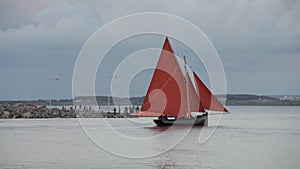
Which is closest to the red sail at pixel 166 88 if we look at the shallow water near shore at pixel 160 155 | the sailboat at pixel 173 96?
the sailboat at pixel 173 96

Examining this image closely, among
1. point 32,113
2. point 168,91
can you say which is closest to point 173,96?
point 168,91

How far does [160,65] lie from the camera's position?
53.9m

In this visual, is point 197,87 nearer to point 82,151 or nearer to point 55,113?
point 82,151

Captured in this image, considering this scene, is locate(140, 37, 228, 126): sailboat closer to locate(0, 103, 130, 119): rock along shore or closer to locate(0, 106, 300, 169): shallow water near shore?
locate(0, 106, 300, 169): shallow water near shore

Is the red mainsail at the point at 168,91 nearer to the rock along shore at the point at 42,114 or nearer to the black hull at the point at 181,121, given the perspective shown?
the black hull at the point at 181,121

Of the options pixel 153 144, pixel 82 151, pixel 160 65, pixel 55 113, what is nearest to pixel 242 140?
pixel 153 144

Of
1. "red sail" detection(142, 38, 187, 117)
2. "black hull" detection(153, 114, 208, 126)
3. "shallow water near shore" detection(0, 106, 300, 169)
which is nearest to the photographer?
"shallow water near shore" detection(0, 106, 300, 169)

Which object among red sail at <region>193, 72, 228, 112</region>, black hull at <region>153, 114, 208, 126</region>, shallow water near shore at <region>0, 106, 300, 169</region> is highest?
red sail at <region>193, 72, 228, 112</region>

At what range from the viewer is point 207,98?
57.2 m

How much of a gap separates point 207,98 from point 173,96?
457 centimetres

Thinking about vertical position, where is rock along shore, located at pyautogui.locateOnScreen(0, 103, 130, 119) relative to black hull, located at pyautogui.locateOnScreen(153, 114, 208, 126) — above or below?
above

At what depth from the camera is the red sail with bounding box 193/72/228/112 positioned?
187 ft

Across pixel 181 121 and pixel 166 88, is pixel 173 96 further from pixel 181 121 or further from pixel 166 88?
pixel 181 121

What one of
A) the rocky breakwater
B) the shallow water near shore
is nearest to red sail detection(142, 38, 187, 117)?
the shallow water near shore
